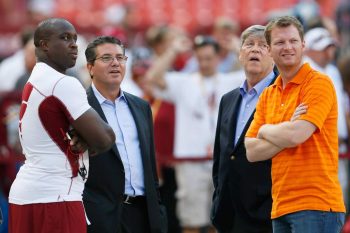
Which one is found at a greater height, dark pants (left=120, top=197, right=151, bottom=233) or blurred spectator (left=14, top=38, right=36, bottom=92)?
blurred spectator (left=14, top=38, right=36, bottom=92)

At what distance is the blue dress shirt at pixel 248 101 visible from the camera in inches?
294

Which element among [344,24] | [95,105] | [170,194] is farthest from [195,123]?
[344,24]

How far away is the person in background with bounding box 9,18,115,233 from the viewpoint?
616 centimetres

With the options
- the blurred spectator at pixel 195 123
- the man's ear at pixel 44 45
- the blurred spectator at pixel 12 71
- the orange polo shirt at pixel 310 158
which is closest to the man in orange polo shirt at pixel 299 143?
the orange polo shirt at pixel 310 158

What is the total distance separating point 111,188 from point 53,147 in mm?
1078

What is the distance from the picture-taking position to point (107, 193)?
7.16m

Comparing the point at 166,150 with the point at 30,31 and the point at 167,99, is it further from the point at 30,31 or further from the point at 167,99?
the point at 30,31

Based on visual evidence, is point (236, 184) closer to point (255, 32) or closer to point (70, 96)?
point (255, 32)

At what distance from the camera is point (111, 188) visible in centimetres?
717

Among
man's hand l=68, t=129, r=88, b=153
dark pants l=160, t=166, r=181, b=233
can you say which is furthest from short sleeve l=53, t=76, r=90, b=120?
dark pants l=160, t=166, r=181, b=233

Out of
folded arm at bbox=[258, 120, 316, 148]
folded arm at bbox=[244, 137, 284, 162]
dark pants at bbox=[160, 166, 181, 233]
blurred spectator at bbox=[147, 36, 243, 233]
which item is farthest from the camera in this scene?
dark pants at bbox=[160, 166, 181, 233]

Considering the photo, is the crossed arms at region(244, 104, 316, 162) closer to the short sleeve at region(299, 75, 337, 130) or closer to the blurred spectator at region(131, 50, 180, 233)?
the short sleeve at region(299, 75, 337, 130)

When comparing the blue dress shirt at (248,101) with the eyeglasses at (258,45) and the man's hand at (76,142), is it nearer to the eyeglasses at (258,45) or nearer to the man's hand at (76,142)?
the eyeglasses at (258,45)


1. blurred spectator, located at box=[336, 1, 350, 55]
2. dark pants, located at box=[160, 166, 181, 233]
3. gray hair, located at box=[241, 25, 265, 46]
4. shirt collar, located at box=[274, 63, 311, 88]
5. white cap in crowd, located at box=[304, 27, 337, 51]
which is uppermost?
blurred spectator, located at box=[336, 1, 350, 55]
